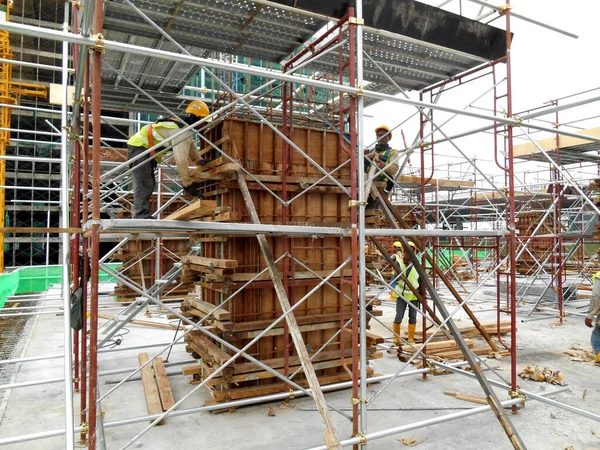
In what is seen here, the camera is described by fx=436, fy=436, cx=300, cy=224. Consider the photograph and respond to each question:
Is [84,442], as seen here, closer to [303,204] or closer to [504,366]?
[303,204]

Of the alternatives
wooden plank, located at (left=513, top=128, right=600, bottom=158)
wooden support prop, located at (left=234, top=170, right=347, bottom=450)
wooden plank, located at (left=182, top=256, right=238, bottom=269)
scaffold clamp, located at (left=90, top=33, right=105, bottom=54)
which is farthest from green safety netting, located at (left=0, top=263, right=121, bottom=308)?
wooden plank, located at (left=513, top=128, right=600, bottom=158)

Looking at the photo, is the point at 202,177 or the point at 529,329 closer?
the point at 202,177

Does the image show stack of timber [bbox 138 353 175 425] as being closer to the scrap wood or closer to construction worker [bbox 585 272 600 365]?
the scrap wood

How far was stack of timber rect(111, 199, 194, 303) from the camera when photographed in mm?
14633

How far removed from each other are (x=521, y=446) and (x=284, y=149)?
4607 millimetres

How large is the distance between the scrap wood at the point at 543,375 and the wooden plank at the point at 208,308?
17.5 feet

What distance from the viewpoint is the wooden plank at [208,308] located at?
5.89 m

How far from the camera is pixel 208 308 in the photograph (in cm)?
660

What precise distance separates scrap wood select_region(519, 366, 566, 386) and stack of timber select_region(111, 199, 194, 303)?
33.8ft

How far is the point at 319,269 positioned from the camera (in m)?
7.00

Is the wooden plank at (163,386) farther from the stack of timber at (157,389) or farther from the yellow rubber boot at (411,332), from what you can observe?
the yellow rubber boot at (411,332)

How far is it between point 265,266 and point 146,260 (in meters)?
10.4

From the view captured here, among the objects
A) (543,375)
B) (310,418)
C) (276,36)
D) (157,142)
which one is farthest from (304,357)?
(543,375)

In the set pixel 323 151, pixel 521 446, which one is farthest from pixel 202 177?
pixel 521 446
